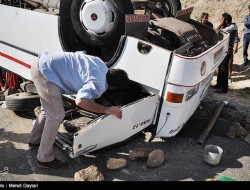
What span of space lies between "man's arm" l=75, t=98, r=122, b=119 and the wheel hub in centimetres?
110

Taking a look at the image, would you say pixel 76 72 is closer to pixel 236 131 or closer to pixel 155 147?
pixel 155 147

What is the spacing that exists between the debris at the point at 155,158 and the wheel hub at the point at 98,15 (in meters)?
1.49

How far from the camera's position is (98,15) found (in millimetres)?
4117

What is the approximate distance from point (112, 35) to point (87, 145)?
1.34 meters

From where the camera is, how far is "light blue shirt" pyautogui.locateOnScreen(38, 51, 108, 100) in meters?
3.37

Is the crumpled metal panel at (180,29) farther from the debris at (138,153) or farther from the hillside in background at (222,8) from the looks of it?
the hillside in background at (222,8)

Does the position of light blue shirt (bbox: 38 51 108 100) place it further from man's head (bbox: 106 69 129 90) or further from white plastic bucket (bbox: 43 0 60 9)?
white plastic bucket (bbox: 43 0 60 9)

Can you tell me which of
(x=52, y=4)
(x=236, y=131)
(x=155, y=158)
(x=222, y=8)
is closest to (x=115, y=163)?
(x=155, y=158)

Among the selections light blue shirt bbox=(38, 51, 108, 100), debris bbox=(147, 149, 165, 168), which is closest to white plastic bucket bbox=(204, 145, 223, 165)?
debris bbox=(147, 149, 165, 168)

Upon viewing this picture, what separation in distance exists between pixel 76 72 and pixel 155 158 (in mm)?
1270

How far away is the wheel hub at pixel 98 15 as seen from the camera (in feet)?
13.5

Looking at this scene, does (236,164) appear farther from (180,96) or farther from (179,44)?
(179,44)

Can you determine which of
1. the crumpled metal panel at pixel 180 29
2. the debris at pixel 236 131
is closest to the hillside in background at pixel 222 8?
the debris at pixel 236 131
